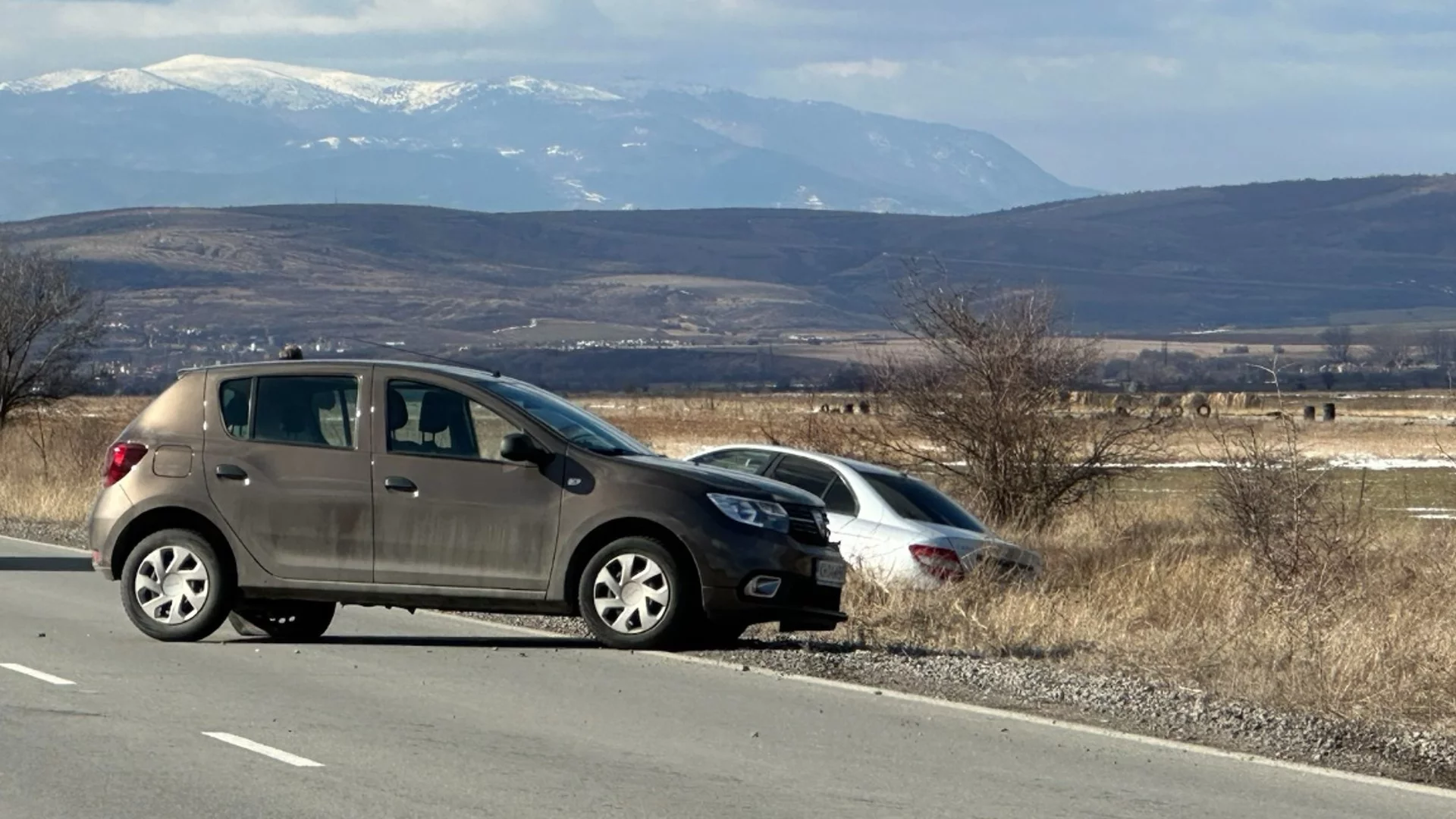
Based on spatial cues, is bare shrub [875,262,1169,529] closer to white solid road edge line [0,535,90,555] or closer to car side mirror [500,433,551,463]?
white solid road edge line [0,535,90,555]

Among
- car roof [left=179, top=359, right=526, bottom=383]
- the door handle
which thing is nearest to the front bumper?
the door handle

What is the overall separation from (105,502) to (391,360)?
190 centimetres

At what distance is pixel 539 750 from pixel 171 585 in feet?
14.5

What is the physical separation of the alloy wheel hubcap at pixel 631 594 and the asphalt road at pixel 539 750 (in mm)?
207

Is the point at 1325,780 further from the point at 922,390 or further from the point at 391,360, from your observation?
the point at 922,390

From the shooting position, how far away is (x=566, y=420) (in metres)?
13.1

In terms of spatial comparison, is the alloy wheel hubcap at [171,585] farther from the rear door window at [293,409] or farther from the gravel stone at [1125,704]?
the gravel stone at [1125,704]

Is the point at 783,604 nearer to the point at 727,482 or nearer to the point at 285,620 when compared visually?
the point at 727,482

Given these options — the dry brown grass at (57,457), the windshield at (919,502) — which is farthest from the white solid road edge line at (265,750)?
the dry brown grass at (57,457)

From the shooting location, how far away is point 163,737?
9.63m

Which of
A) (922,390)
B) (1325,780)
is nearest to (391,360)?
(1325,780)

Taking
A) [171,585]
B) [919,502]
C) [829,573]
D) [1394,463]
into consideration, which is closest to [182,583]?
[171,585]

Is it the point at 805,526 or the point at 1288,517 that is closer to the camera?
the point at 805,526

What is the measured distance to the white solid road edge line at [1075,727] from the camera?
9.20 metres
